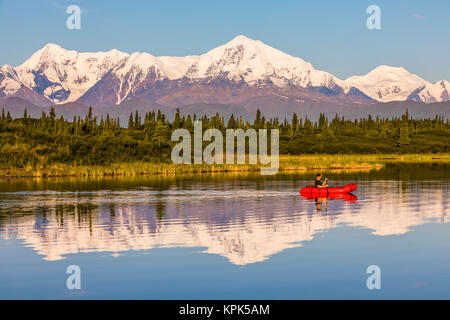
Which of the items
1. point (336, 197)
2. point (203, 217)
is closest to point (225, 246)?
point (203, 217)

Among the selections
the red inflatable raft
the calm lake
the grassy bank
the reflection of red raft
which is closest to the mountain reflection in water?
the calm lake

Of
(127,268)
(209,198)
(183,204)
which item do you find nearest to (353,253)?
(127,268)

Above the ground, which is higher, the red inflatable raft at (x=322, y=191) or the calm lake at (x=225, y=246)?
the red inflatable raft at (x=322, y=191)

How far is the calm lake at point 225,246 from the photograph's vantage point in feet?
81.4

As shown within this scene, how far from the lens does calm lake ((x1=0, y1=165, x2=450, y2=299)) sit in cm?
2481

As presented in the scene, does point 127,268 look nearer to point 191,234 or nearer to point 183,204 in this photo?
point 191,234

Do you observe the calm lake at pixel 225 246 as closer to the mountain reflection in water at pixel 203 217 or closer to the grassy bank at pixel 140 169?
the mountain reflection in water at pixel 203 217

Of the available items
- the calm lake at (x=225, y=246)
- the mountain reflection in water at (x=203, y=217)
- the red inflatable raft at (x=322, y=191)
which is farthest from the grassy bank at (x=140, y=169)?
the red inflatable raft at (x=322, y=191)

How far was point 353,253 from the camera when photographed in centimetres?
3136

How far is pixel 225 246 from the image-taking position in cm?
3297

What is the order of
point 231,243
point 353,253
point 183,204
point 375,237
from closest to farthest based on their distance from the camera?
1. point 353,253
2. point 231,243
3. point 375,237
4. point 183,204

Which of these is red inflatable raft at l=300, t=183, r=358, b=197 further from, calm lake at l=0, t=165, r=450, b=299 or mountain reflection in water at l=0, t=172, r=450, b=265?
calm lake at l=0, t=165, r=450, b=299
